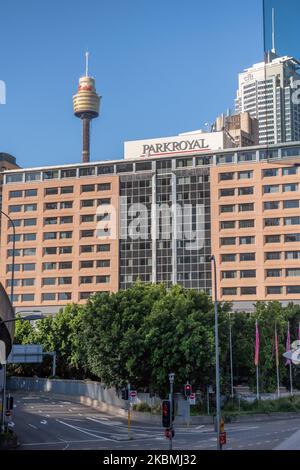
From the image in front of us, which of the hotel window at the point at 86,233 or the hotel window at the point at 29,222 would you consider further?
the hotel window at the point at 29,222

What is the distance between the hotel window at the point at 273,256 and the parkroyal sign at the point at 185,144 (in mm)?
23954

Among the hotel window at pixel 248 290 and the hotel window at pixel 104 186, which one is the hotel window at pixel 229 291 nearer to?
the hotel window at pixel 248 290

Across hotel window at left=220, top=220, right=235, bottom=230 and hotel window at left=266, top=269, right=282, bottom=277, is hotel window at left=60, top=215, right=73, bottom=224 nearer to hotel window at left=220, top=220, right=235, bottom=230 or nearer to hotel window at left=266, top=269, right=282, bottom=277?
hotel window at left=220, top=220, right=235, bottom=230

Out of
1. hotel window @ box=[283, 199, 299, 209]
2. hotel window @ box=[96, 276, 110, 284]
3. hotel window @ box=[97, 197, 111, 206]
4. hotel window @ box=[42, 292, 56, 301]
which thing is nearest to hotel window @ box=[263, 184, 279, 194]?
hotel window @ box=[283, 199, 299, 209]

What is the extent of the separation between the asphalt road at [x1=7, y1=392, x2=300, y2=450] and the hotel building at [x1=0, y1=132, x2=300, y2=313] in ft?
147

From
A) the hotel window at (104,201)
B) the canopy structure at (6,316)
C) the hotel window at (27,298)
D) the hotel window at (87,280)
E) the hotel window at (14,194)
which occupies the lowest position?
the canopy structure at (6,316)

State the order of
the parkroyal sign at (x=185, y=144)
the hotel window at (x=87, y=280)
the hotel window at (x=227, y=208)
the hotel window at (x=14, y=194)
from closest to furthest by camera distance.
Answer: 1. the hotel window at (x=227, y=208)
2. the hotel window at (x=87, y=280)
3. the parkroyal sign at (x=185, y=144)
4. the hotel window at (x=14, y=194)

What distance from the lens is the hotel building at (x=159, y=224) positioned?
108 metres

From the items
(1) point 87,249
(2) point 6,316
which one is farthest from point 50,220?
(2) point 6,316

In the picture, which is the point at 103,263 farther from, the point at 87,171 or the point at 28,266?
the point at 87,171

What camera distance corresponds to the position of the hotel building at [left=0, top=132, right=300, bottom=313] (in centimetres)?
10794

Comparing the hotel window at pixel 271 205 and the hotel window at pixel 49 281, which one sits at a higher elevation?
the hotel window at pixel 271 205

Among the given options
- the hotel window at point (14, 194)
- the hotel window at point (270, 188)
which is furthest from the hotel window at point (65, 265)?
the hotel window at point (270, 188)

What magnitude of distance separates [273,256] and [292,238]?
14.6 feet
